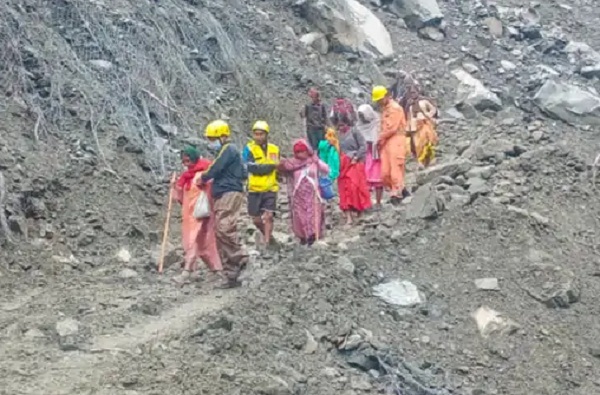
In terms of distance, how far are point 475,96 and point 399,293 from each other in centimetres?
903

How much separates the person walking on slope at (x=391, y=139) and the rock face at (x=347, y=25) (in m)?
6.60

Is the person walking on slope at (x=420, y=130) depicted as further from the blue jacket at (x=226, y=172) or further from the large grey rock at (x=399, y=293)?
the blue jacket at (x=226, y=172)

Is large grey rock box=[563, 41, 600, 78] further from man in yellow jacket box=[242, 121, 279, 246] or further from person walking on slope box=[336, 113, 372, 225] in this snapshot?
man in yellow jacket box=[242, 121, 279, 246]

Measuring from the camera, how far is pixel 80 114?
10750 millimetres

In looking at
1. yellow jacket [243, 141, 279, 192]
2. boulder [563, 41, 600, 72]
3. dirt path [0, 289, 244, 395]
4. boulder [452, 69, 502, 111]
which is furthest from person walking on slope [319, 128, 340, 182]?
boulder [563, 41, 600, 72]

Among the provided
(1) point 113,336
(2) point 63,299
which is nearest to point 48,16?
(2) point 63,299

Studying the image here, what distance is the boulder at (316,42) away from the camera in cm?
1641

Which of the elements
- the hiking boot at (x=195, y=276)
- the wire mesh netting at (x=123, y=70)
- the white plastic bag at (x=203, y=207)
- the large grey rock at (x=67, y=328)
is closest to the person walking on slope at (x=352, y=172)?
the wire mesh netting at (x=123, y=70)

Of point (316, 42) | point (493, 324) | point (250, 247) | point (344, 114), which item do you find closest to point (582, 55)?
point (316, 42)

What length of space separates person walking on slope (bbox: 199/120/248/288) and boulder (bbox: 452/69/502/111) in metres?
9.07

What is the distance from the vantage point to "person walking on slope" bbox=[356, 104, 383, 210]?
10.1m

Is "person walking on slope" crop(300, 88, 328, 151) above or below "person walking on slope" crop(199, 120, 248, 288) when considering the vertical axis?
below

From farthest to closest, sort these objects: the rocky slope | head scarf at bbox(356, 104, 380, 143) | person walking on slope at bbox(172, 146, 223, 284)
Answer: head scarf at bbox(356, 104, 380, 143) < person walking on slope at bbox(172, 146, 223, 284) < the rocky slope

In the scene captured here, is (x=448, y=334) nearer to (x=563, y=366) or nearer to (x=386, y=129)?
(x=563, y=366)
